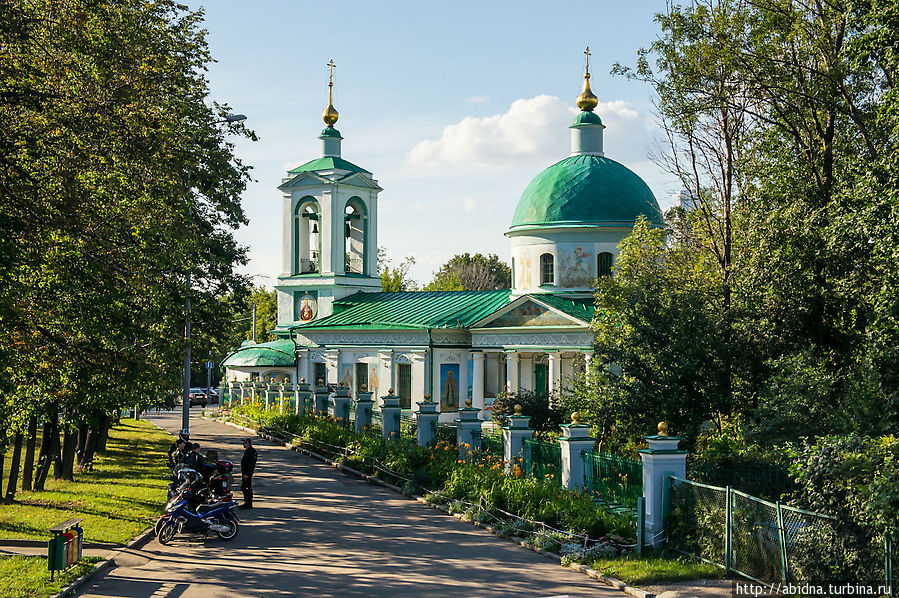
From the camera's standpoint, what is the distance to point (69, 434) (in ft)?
77.3

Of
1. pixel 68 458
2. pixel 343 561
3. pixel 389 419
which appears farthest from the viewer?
pixel 389 419

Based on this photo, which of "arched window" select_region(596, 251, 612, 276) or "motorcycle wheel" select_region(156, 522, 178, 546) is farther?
"arched window" select_region(596, 251, 612, 276)

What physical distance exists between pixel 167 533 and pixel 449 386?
83.5 ft

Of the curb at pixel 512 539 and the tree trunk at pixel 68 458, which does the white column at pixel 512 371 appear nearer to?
the curb at pixel 512 539

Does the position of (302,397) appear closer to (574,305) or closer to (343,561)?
(574,305)

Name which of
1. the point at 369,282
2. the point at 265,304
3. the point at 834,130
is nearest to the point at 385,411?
the point at 834,130

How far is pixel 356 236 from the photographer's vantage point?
48719mm

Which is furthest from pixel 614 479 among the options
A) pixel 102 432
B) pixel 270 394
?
pixel 270 394

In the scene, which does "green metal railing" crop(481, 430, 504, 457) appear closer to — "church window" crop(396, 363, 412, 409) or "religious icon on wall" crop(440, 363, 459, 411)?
"religious icon on wall" crop(440, 363, 459, 411)

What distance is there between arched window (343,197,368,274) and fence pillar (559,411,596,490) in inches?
1222

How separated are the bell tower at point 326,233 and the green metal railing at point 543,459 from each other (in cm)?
2828

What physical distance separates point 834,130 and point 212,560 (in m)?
15.0

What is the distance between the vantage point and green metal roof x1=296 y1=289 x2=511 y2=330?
136ft

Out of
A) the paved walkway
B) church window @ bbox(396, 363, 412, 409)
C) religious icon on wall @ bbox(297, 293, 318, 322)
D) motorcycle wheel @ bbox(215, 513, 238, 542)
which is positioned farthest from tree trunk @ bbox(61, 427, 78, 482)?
religious icon on wall @ bbox(297, 293, 318, 322)
